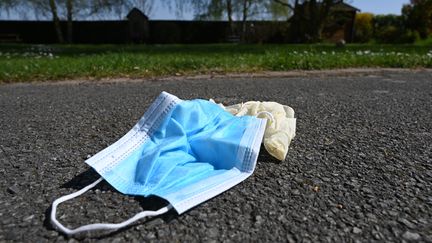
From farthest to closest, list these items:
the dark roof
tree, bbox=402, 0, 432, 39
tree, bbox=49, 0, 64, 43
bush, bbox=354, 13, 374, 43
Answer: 1. bush, bbox=354, 13, 374, 43
2. the dark roof
3. tree, bbox=402, 0, 432, 39
4. tree, bbox=49, 0, 64, 43

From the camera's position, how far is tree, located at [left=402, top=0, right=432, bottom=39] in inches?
834

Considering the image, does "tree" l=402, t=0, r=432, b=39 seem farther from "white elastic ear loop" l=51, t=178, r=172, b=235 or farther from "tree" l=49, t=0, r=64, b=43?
"white elastic ear loop" l=51, t=178, r=172, b=235

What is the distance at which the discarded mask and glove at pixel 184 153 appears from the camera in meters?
1.33

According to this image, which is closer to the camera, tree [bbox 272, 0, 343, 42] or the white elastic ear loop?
the white elastic ear loop

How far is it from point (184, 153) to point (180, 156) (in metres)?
0.04

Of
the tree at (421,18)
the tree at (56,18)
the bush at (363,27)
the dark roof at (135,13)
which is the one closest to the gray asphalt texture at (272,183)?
the tree at (56,18)

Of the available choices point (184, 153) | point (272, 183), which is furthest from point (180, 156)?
point (272, 183)

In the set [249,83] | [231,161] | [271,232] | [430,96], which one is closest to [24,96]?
[249,83]

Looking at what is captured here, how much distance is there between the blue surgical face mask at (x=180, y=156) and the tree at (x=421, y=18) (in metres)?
23.9

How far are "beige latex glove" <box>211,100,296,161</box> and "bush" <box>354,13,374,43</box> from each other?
78.0ft

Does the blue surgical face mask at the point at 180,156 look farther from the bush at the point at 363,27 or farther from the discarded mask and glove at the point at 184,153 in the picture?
the bush at the point at 363,27

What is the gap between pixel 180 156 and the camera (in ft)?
5.12

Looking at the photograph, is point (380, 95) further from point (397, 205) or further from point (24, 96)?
point (24, 96)

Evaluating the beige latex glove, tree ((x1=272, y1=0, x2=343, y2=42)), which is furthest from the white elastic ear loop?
tree ((x1=272, y1=0, x2=343, y2=42))
